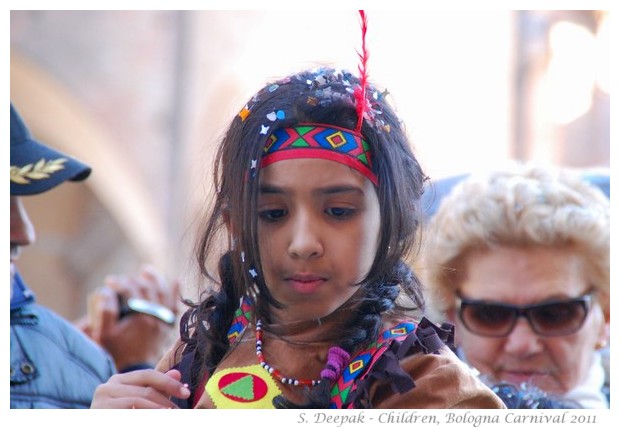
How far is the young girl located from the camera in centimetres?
210

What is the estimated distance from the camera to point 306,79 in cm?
230

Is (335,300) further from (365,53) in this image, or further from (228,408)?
(365,53)

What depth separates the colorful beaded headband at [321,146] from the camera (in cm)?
215

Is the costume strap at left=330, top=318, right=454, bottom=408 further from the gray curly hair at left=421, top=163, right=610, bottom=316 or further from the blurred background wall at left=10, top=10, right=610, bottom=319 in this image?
the blurred background wall at left=10, top=10, right=610, bottom=319

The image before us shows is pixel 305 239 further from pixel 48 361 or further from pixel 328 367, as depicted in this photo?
pixel 48 361

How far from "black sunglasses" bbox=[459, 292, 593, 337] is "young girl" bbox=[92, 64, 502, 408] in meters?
1.01

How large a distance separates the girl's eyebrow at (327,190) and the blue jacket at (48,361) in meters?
1.14

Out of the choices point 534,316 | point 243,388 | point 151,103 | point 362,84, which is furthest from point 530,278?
point 151,103

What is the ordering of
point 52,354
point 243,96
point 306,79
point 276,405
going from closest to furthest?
point 276,405 < point 306,79 < point 243,96 < point 52,354

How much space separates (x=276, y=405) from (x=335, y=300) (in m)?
0.21

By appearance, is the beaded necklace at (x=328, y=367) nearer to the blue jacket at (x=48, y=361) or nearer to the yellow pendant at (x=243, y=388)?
the yellow pendant at (x=243, y=388)

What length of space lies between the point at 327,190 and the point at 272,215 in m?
0.11

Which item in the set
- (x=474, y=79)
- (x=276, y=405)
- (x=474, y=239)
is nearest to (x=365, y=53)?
(x=276, y=405)

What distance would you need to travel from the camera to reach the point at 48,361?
3.18 meters
